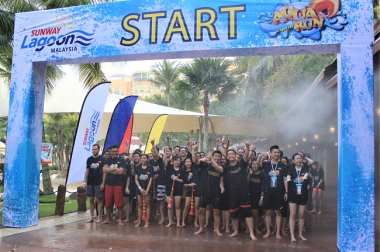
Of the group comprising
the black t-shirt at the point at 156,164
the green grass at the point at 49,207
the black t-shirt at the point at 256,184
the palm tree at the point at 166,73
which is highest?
the palm tree at the point at 166,73

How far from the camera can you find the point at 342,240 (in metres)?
5.93

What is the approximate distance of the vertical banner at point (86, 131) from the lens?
8.99 metres

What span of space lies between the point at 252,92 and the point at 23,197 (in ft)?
79.2

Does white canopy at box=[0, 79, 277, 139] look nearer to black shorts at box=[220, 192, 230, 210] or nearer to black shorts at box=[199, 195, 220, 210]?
black shorts at box=[199, 195, 220, 210]

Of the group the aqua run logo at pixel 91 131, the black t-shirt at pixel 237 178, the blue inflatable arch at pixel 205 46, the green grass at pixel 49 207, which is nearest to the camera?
the blue inflatable arch at pixel 205 46

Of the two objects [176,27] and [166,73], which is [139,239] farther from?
[166,73]

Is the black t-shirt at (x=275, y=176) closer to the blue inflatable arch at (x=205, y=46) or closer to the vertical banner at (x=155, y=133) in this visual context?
the blue inflatable arch at (x=205, y=46)

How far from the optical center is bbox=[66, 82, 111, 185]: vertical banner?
8988mm

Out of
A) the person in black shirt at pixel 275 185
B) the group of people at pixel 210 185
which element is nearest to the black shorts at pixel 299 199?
the group of people at pixel 210 185

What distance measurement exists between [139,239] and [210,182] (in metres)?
1.69

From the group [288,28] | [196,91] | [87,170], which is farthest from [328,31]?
[196,91]

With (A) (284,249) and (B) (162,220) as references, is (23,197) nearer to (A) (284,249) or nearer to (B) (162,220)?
(B) (162,220)

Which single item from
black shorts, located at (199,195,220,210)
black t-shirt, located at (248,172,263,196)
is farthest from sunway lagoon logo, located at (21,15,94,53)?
black t-shirt, located at (248,172,263,196)

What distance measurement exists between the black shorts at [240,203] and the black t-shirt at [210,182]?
0.31m
